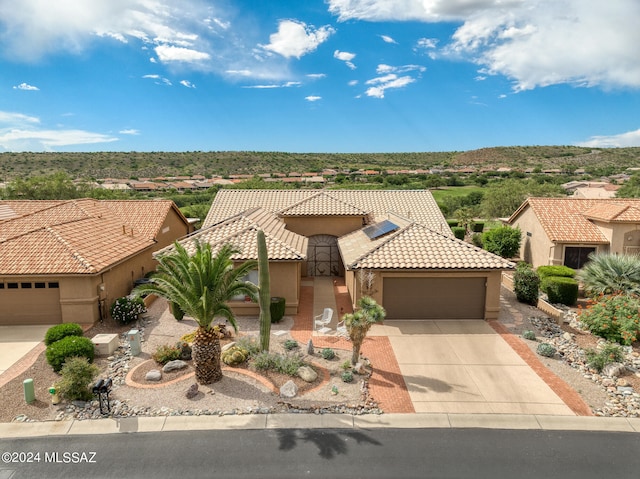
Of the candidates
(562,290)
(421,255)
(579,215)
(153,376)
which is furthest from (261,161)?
(153,376)

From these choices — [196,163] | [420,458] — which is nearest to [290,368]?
[420,458]

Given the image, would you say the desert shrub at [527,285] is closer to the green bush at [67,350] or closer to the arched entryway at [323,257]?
the arched entryway at [323,257]

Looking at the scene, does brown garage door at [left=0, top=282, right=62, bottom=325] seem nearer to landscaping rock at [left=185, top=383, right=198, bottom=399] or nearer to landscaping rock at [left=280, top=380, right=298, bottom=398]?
landscaping rock at [left=185, top=383, right=198, bottom=399]

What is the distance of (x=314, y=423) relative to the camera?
10.6m

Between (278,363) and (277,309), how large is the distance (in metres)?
4.43

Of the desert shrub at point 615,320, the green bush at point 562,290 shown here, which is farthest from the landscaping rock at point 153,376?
the green bush at point 562,290

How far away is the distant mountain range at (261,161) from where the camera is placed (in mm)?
111688

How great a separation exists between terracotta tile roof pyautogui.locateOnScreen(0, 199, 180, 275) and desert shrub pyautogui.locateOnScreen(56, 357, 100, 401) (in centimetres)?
624

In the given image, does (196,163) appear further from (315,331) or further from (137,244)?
(315,331)

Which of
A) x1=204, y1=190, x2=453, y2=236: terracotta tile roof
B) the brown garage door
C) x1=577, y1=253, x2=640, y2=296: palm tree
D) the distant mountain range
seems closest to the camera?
the brown garage door

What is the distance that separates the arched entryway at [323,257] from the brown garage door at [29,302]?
555 inches

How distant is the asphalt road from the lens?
8.98m

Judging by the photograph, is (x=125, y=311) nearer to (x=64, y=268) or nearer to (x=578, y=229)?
(x=64, y=268)

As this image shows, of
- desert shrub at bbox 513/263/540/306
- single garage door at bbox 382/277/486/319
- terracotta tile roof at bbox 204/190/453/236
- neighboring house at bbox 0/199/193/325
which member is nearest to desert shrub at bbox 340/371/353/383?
single garage door at bbox 382/277/486/319
